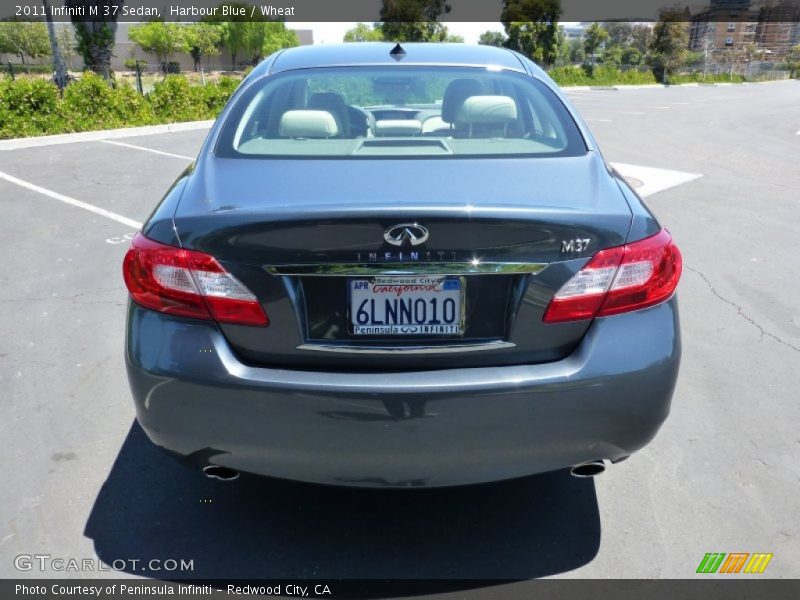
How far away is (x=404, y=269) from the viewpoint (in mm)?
2150

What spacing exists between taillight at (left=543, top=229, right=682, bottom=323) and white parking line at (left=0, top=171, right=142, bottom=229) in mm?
5695

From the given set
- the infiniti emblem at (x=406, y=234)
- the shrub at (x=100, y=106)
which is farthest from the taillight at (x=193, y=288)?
the shrub at (x=100, y=106)

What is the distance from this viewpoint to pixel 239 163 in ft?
8.70

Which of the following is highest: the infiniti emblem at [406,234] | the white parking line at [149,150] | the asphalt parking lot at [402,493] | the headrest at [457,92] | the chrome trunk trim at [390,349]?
the headrest at [457,92]

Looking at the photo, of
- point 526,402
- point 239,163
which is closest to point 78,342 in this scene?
point 239,163

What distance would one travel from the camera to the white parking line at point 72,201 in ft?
24.2

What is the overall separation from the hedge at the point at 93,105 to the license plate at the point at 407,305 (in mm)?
15084

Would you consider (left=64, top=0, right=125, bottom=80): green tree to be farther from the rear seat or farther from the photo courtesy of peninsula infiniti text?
the photo courtesy of peninsula infiniti text

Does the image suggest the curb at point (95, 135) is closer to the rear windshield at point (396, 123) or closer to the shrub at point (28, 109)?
the shrub at point (28, 109)

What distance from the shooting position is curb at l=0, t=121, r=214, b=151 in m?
13.8

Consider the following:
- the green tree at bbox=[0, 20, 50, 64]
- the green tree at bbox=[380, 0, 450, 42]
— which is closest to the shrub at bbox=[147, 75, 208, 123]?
the green tree at bbox=[380, 0, 450, 42]

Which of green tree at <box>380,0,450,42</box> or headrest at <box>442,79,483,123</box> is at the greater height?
green tree at <box>380,0,450,42</box>

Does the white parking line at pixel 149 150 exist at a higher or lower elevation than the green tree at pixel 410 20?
lower

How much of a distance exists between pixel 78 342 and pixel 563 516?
3106mm
